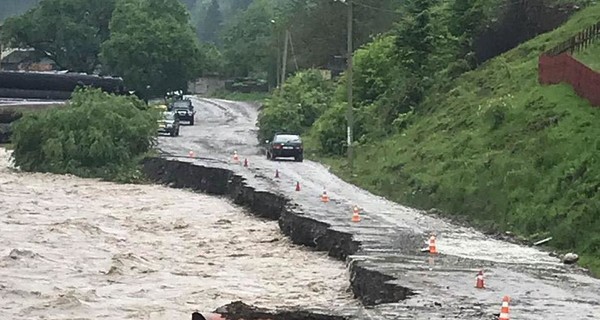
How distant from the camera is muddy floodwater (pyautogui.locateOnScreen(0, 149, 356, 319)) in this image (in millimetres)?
21516

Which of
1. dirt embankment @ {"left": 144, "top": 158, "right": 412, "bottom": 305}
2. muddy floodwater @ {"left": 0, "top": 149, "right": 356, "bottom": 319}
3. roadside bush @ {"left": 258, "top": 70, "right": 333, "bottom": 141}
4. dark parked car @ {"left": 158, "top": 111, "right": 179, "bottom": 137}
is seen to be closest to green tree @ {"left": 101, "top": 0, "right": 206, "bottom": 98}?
roadside bush @ {"left": 258, "top": 70, "right": 333, "bottom": 141}

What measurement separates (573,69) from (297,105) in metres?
39.0

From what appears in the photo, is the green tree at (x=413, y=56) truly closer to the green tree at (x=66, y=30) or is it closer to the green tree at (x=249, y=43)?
the green tree at (x=66, y=30)

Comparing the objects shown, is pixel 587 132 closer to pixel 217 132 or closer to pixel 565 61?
pixel 565 61

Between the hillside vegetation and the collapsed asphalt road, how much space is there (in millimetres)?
1446

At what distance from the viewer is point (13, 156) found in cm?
5634

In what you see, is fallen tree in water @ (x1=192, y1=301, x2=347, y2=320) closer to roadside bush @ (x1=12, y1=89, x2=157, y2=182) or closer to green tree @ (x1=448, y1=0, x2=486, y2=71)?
roadside bush @ (x1=12, y1=89, x2=157, y2=182)

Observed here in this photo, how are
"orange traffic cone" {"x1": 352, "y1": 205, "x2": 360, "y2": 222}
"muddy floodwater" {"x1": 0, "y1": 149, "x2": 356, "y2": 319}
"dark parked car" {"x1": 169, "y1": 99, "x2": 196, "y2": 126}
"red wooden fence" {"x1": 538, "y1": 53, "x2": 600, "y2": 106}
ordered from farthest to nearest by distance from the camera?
"dark parked car" {"x1": 169, "y1": 99, "x2": 196, "y2": 126}, "red wooden fence" {"x1": 538, "y1": 53, "x2": 600, "y2": 106}, "orange traffic cone" {"x1": 352, "y1": 205, "x2": 360, "y2": 222}, "muddy floodwater" {"x1": 0, "y1": 149, "x2": 356, "y2": 319}

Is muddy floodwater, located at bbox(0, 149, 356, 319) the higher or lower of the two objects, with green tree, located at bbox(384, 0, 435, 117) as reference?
lower

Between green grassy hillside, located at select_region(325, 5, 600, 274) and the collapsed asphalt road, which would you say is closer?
the collapsed asphalt road

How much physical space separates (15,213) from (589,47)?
2274 cm

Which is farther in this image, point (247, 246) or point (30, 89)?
point (30, 89)

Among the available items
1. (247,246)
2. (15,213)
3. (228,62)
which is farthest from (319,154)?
(228,62)

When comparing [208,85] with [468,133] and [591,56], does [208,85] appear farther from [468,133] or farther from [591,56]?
[591,56]
